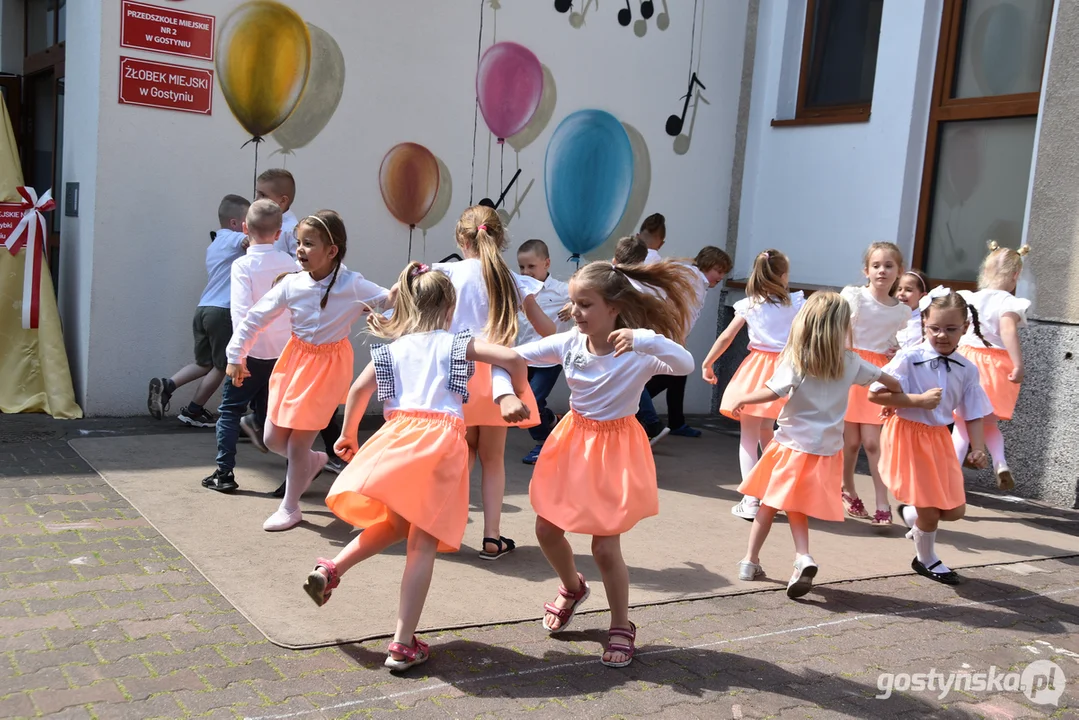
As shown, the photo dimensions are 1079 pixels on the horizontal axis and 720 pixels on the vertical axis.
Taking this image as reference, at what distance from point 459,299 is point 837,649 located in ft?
7.98

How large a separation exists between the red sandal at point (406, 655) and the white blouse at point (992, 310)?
4555mm

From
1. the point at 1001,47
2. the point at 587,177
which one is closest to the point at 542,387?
the point at 587,177

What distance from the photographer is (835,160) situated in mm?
9422

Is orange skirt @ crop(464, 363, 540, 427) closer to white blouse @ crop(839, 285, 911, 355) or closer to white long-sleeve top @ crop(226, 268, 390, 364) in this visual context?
white long-sleeve top @ crop(226, 268, 390, 364)

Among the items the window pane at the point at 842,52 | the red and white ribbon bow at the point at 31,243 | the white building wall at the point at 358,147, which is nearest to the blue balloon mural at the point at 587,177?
the white building wall at the point at 358,147

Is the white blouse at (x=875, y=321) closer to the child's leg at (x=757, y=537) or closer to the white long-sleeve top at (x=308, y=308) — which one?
the child's leg at (x=757, y=537)

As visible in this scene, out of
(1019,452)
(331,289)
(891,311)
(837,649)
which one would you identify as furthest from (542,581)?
(1019,452)

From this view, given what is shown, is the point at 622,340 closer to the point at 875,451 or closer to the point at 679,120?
the point at 875,451

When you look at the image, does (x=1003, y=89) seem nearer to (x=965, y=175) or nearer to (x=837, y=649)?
Answer: (x=965, y=175)

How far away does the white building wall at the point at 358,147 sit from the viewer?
734 centimetres

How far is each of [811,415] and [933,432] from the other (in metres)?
0.78

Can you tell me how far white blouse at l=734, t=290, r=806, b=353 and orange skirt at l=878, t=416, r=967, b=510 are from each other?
117cm

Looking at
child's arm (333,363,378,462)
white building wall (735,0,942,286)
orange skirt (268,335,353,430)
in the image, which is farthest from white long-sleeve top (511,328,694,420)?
white building wall (735,0,942,286)

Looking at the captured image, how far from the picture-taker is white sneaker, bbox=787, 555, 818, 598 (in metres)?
4.66
